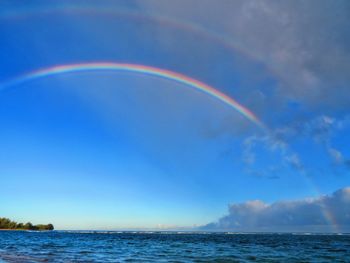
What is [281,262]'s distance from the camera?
35.2m

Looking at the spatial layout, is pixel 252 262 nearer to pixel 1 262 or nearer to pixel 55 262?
pixel 55 262

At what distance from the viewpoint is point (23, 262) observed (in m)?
29.5

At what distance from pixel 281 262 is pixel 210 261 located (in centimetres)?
687

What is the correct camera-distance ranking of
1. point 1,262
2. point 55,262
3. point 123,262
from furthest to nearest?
point 123,262 → point 55,262 → point 1,262

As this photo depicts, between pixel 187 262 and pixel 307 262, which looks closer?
pixel 187 262

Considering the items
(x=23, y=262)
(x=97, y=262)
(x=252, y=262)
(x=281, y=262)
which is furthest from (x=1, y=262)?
(x=281, y=262)

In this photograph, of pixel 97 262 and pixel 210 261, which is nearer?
pixel 97 262

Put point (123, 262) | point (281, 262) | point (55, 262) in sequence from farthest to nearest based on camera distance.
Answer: point (281, 262) < point (123, 262) < point (55, 262)

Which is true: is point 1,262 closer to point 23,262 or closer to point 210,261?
point 23,262

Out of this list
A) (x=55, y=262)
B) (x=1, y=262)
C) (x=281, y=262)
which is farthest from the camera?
(x=281, y=262)

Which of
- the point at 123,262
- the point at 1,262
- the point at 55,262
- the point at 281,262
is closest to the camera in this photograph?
the point at 1,262

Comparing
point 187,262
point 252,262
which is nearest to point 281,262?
point 252,262

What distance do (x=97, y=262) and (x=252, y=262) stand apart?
14.6 metres

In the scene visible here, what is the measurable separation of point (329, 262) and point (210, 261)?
12307mm
